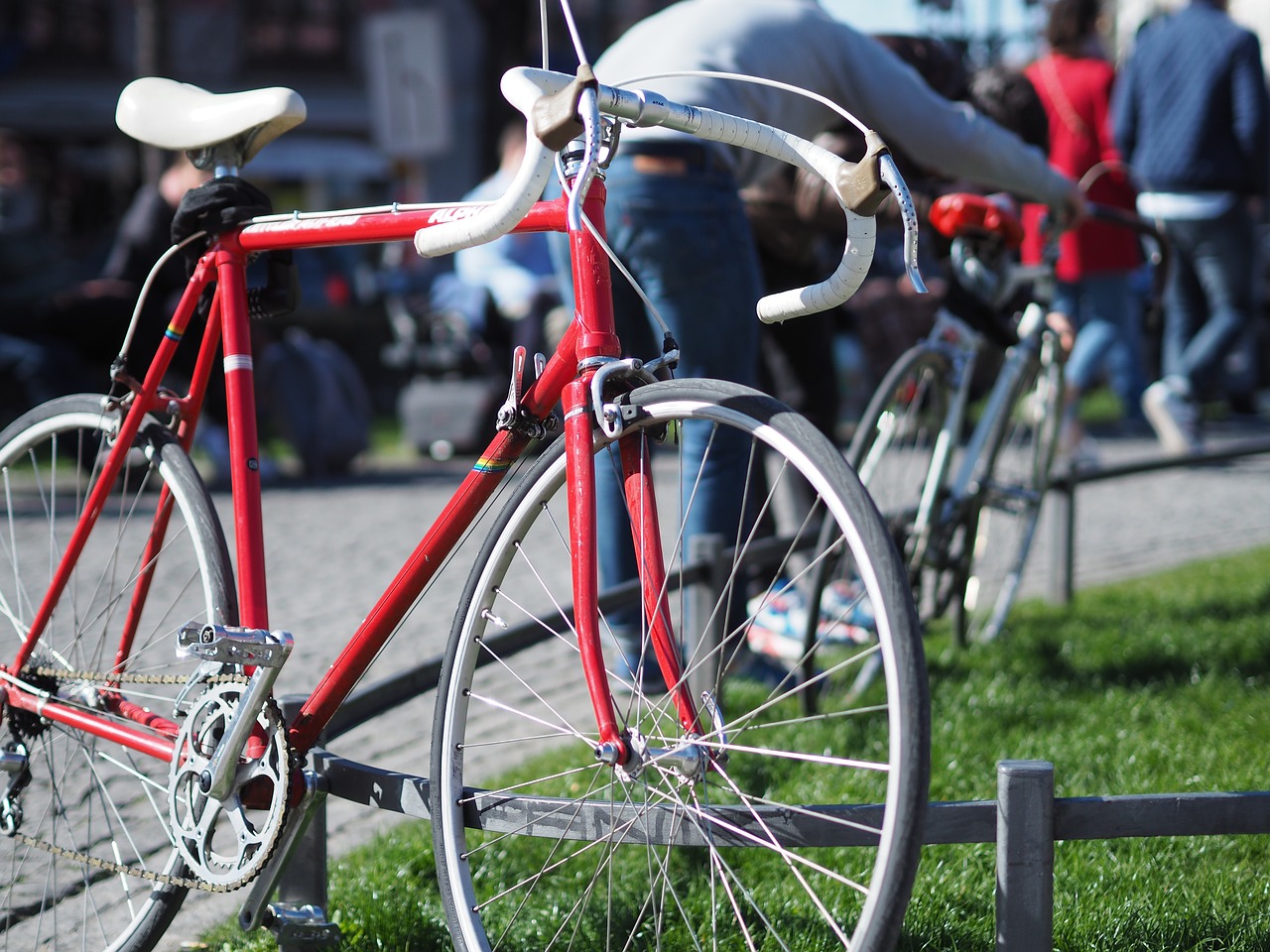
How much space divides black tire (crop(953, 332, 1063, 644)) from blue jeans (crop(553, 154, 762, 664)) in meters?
0.90

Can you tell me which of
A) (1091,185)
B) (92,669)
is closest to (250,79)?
(1091,185)

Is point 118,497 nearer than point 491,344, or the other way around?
point 118,497

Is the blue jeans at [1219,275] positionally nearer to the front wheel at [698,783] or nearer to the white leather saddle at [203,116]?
the front wheel at [698,783]

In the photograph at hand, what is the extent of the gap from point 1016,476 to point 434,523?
8.58 feet

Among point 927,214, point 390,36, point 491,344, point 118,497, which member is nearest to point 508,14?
point 390,36

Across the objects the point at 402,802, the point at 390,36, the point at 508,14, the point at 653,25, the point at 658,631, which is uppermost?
the point at 508,14

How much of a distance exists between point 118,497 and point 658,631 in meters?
1.42

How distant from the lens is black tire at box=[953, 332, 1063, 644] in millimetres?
4238

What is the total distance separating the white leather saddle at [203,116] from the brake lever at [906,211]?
1.20 m

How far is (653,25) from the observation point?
A: 3633 mm

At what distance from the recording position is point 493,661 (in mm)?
2693

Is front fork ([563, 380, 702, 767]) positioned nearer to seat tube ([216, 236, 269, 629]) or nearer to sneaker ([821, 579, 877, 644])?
seat tube ([216, 236, 269, 629])

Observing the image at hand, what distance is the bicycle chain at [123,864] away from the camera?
241cm

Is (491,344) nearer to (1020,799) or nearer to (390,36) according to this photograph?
(390,36)
